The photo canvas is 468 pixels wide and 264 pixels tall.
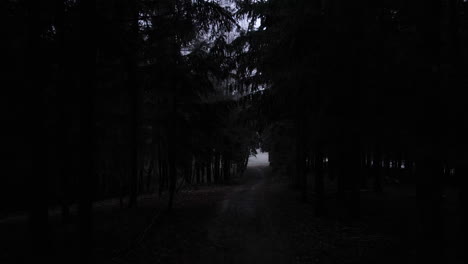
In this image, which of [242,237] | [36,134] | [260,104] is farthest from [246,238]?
[36,134]

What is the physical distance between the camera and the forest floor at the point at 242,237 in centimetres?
904

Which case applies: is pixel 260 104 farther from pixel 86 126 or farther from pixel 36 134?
pixel 86 126

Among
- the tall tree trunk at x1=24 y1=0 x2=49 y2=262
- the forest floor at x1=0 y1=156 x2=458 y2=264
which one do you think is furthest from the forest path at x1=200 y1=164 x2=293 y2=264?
the tall tree trunk at x1=24 y1=0 x2=49 y2=262

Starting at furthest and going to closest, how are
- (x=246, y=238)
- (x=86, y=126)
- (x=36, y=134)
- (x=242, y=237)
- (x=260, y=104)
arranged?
1. (x=260, y=104)
2. (x=242, y=237)
3. (x=246, y=238)
4. (x=36, y=134)
5. (x=86, y=126)

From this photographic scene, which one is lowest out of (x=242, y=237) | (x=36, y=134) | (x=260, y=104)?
(x=242, y=237)

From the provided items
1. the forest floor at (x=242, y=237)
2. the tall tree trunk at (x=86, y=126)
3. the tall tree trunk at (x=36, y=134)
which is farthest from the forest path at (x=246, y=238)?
the tall tree trunk at (x=36, y=134)

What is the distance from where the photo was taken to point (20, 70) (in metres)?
9.02

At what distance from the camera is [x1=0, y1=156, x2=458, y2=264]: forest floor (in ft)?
29.7

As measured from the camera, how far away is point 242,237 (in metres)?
11.7

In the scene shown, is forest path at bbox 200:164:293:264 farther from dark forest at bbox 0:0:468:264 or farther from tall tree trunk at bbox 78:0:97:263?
tall tree trunk at bbox 78:0:97:263

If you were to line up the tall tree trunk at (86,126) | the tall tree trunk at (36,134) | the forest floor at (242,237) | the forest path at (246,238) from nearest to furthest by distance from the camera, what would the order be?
the tall tree trunk at (86,126) < the tall tree trunk at (36,134) < the forest floor at (242,237) < the forest path at (246,238)

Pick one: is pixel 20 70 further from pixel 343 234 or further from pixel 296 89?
pixel 343 234

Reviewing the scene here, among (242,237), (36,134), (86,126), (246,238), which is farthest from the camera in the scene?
(242,237)

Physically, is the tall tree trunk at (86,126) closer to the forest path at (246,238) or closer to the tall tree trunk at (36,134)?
the tall tree trunk at (36,134)
